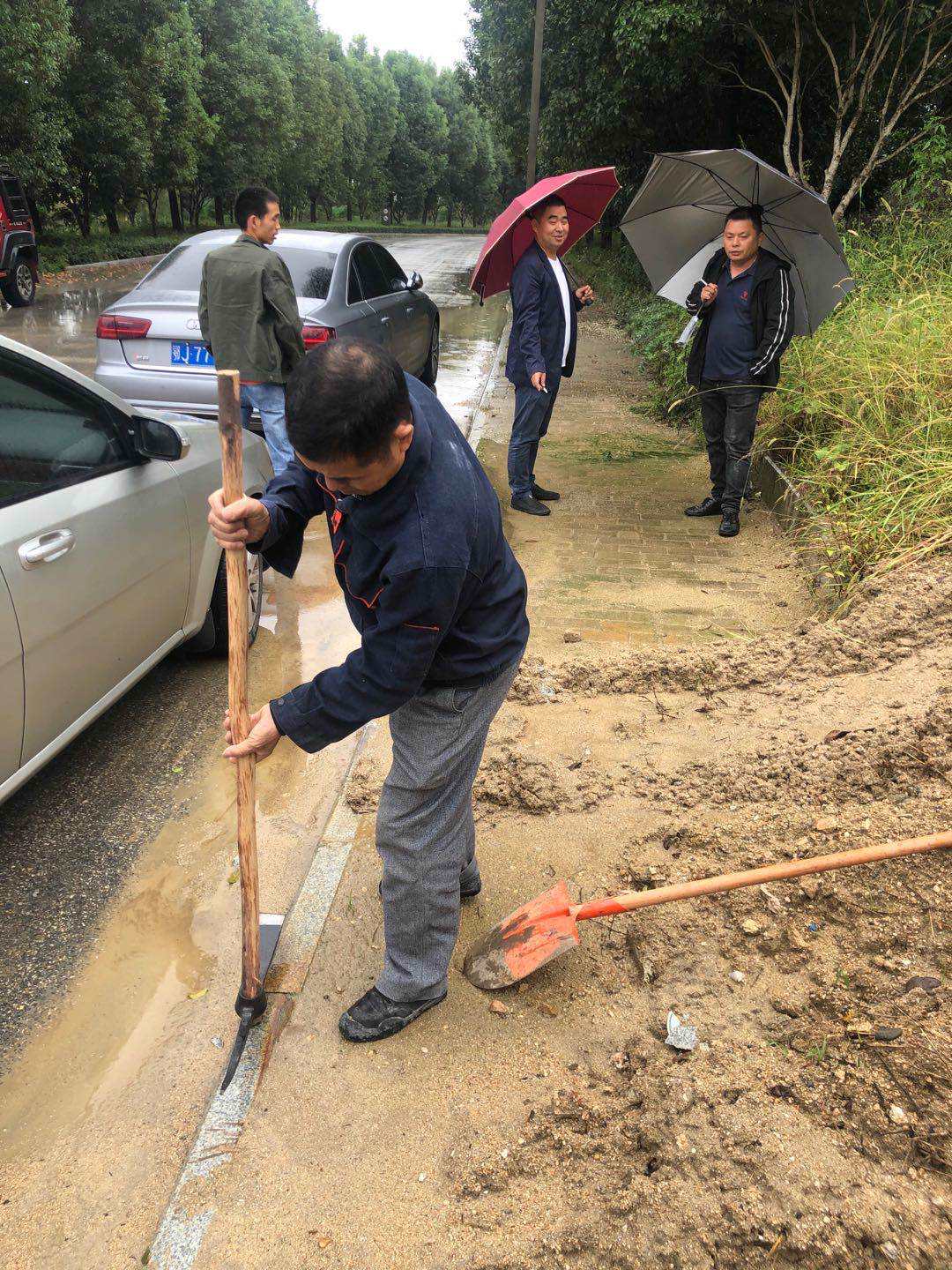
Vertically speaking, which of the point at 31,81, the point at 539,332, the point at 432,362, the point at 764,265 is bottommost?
the point at 432,362

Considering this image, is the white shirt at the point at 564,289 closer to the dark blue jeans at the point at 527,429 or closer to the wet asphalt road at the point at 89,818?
the dark blue jeans at the point at 527,429

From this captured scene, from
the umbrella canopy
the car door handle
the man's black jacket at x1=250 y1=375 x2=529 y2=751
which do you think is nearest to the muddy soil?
the man's black jacket at x1=250 y1=375 x2=529 y2=751

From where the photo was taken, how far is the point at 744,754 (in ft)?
11.4

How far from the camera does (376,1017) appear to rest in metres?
2.45

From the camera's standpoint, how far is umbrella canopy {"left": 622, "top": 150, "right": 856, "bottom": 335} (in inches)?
226

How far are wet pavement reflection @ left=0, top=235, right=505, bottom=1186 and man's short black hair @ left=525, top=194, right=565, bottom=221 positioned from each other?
3.14 m

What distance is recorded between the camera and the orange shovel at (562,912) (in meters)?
2.26

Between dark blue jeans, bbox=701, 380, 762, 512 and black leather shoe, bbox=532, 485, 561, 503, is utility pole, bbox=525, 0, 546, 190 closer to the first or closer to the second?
black leather shoe, bbox=532, 485, 561, 503

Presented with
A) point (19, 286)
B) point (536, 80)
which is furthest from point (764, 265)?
point (19, 286)

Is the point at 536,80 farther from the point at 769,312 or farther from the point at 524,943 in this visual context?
the point at 524,943

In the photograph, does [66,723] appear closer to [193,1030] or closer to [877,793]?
[193,1030]

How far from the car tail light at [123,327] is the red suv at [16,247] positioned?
1022 centimetres

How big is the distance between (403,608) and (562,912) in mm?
1152

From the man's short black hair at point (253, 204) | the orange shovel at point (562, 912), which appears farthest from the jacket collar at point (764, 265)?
the orange shovel at point (562, 912)
